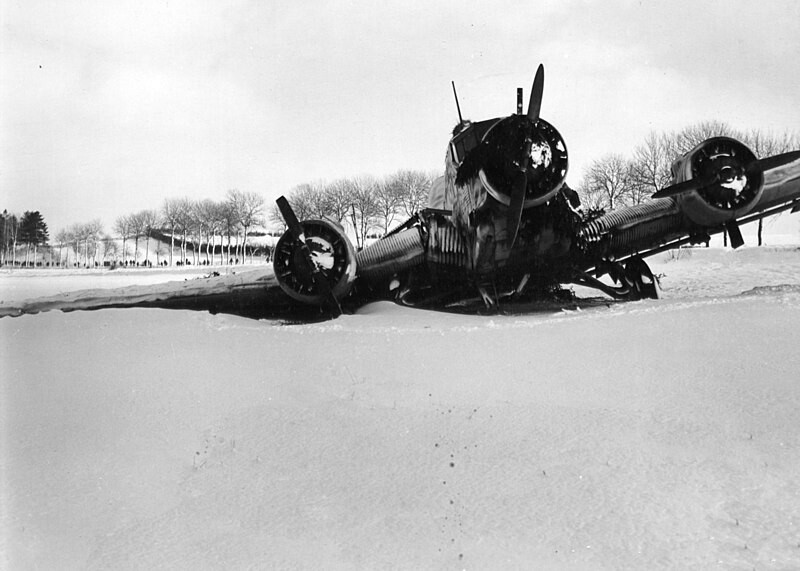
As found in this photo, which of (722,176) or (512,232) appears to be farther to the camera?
(722,176)

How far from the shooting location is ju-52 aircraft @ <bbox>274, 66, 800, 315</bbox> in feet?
37.3

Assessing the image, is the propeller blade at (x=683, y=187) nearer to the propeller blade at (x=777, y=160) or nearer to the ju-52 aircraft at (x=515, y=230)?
the ju-52 aircraft at (x=515, y=230)

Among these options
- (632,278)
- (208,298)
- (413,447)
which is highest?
(632,278)

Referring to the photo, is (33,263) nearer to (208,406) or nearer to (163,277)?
(163,277)

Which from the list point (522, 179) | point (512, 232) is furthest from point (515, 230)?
point (522, 179)

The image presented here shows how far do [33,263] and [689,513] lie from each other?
2086 cm

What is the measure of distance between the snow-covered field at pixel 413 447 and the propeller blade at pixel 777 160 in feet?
15.9

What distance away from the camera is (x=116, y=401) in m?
6.17

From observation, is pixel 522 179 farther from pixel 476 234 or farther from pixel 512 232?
pixel 476 234

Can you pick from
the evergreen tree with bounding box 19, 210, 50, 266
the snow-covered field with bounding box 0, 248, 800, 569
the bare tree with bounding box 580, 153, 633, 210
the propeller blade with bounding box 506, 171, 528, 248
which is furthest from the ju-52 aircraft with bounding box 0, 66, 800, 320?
the bare tree with bounding box 580, 153, 633, 210

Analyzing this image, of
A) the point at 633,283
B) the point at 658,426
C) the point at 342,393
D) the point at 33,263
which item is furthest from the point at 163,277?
the point at 658,426

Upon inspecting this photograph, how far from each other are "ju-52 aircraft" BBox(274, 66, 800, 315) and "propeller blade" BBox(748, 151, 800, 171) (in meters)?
0.02

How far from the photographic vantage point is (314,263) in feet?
44.0

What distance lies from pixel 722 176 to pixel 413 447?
35.5 ft
